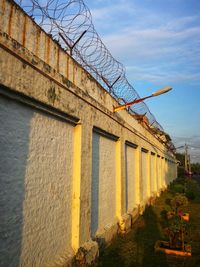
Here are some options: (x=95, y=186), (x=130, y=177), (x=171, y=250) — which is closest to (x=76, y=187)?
(x=95, y=186)

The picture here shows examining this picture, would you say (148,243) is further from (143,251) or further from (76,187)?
(76,187)

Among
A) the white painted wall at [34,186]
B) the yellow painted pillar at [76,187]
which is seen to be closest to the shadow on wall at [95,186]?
the yellow painted pillar at [76,187]

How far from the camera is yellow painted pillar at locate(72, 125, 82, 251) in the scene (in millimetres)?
4191

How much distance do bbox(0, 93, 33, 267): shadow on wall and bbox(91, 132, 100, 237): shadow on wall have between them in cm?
234

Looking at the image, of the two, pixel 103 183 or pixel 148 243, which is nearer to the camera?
pixel 103 183

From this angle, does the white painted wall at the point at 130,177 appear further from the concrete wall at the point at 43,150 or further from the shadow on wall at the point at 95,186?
the shadow on wall at the point at 95,186

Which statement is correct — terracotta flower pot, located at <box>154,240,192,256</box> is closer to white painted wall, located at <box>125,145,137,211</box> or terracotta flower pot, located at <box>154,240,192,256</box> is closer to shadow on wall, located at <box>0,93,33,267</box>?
white painted wall, located at <box>125,145,137,211</box>

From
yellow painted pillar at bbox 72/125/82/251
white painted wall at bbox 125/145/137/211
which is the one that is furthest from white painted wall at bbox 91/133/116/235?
white painted wall at bbox 125/145/137/211

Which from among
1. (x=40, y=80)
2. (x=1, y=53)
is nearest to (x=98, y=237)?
(x=40, y=80)

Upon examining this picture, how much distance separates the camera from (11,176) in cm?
283

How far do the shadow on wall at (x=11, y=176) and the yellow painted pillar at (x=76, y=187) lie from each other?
1369 mm

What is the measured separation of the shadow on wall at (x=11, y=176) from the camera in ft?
8.85

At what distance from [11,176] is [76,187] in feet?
5.36

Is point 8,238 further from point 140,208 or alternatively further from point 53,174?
point 140,208
